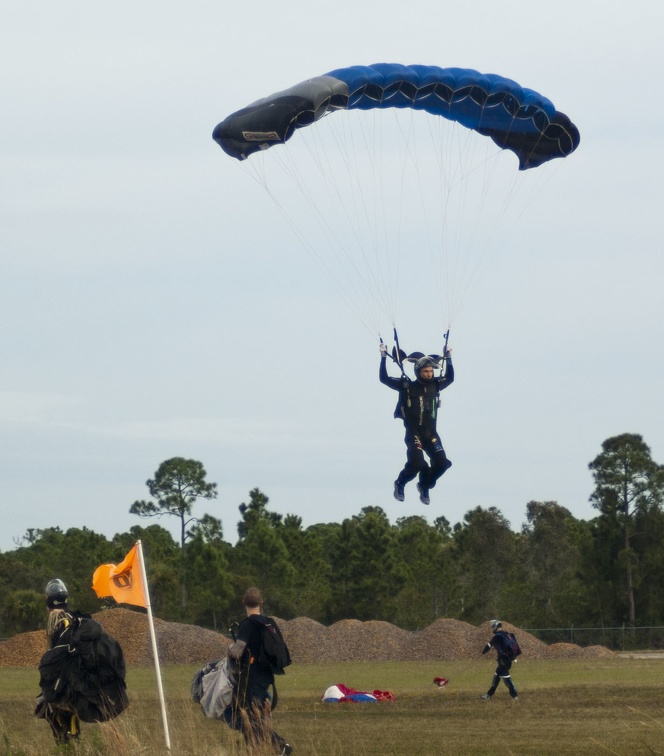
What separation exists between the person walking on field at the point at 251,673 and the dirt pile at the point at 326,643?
30.0 m

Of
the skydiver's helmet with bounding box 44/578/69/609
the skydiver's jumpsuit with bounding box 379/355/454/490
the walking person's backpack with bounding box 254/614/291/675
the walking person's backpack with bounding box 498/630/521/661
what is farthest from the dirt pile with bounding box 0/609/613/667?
the skydiver's helmet with bounding box 44/578/69/609

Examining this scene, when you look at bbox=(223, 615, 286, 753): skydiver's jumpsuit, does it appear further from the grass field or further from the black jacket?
the black jacket

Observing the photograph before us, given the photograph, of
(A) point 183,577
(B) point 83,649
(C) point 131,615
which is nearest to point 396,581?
(A) point 183,577

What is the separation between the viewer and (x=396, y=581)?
6206 cm

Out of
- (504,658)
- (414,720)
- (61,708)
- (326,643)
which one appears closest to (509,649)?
(504,658)

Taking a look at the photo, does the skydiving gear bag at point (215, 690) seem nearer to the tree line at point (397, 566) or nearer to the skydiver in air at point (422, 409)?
the skydiver in air at point (422, 409)

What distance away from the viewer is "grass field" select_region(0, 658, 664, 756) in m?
9.94

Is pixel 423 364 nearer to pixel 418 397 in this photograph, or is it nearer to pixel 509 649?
pixel 418 397

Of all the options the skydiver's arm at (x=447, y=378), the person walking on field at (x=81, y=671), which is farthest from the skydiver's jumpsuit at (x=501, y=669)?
the person walking on field at (x=81, y=671)

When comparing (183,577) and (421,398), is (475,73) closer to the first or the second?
(421,398)

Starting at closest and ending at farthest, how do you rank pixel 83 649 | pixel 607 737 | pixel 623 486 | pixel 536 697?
pixel 83 649, pixel 607 737, pixel 536 697, pixel 623 486

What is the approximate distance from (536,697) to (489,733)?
677cm

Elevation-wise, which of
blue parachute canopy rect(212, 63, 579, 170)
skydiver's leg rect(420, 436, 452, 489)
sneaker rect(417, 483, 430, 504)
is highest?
blue parachute canopy rect(212, 63, 579, 170)

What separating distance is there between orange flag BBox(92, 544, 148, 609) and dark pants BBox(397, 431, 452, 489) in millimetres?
6128
